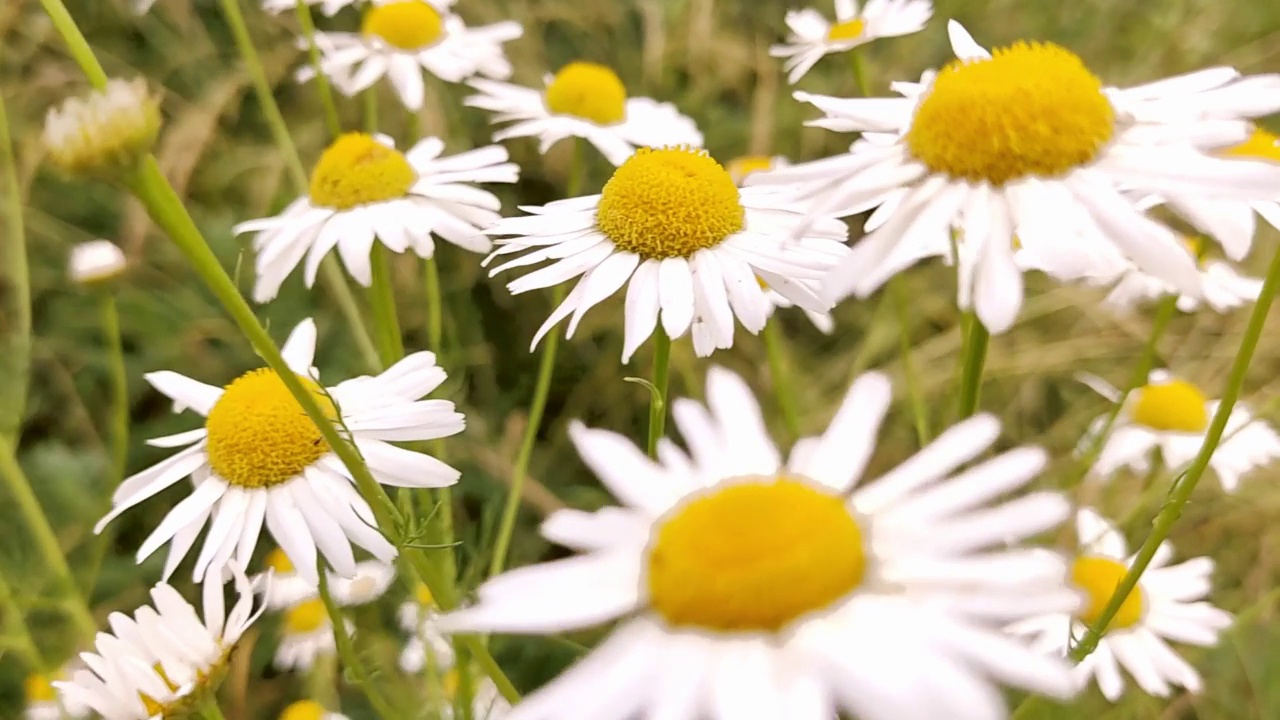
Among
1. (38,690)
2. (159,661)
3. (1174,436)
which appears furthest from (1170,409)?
(38,690)

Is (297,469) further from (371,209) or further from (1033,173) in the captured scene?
(1033,173)

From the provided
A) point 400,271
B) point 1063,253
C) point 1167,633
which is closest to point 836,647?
point 1063,253

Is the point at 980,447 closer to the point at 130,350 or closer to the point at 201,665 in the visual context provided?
the point at 201,665

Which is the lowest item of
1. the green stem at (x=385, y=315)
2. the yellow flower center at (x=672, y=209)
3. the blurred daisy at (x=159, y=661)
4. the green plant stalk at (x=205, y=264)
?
the blurred daisy at (x=159, y=661)

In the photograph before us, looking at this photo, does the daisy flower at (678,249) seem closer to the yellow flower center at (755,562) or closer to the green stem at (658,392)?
the green stem at (658,392)

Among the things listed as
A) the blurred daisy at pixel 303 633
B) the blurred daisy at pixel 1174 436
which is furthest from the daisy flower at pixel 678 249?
the blurred daisy at pixel 303 633

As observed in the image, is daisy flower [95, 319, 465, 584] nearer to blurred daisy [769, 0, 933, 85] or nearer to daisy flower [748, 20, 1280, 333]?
daisy flower [748, 20, 1280, 333]
